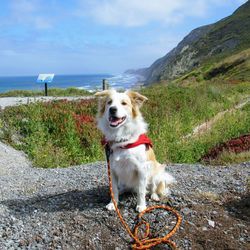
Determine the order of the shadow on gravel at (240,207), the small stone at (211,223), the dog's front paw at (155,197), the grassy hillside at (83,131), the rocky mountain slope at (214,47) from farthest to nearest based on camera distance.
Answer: the rocky mountain slope at (214,47), the grassy hillside at (83,131), the dog's front paw at (155,197), the shadow on gravel at (240,207), the small stone at (211,223)

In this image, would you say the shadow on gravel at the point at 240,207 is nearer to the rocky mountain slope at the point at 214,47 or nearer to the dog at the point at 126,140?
the dog at the point at 126,140

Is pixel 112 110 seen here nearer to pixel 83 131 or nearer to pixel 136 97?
pixel 136 97

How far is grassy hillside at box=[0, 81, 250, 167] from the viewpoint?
30.9 feet

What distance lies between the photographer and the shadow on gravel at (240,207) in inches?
198

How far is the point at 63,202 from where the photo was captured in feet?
18.2

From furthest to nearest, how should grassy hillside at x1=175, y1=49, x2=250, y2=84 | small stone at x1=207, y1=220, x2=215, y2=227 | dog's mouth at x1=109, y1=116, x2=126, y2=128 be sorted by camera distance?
grassy hillside at x1=175, y1=49, x2=250, y2=84 → dog's mouth at x1=109, y1=116, x2=126, y2=128 → small stone at x1=207, y1=220, x2=215, y2=227

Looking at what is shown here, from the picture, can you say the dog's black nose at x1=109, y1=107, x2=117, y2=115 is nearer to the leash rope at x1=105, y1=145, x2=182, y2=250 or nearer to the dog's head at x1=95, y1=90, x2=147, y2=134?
the dog's head at x1=95, y1=90, x2=147, y2=134

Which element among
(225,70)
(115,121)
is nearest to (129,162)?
(115,121)

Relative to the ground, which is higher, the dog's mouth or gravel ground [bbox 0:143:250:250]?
the dog's mouth

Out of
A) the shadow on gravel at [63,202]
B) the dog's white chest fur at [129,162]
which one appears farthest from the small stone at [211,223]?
the shadow on gravel at [63,202]

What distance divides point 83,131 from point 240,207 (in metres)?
6.37

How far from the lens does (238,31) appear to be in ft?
285

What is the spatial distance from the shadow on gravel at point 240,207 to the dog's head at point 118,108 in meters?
1.78

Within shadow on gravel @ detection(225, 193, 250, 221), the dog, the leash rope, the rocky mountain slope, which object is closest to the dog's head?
the dog
